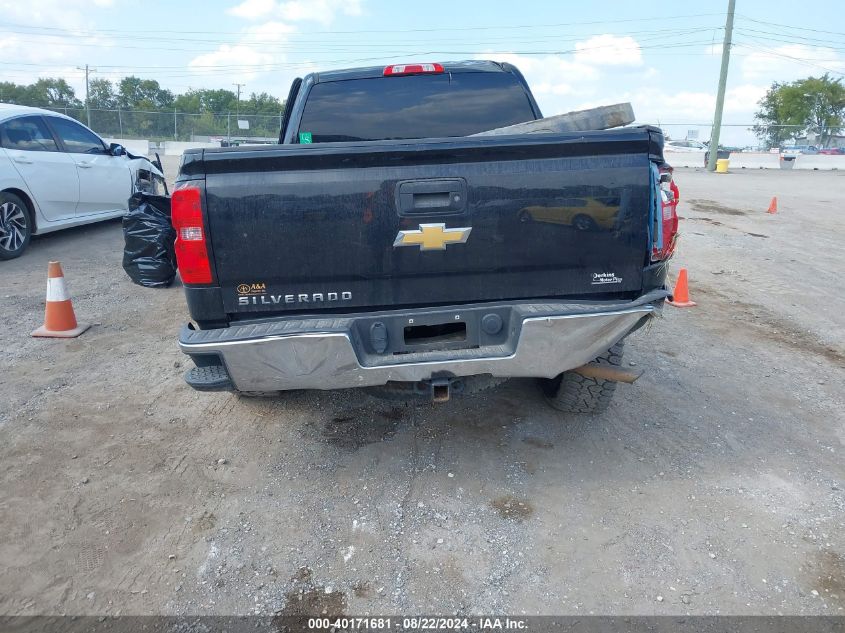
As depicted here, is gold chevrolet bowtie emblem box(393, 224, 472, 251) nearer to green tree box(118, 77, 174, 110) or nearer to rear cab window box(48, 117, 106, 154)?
rear cab window box(48, 117, 106, 154)

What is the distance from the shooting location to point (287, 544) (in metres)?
2.90

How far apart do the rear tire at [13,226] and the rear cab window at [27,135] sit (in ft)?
2.12

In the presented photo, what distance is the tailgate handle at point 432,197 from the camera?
9.43 ft

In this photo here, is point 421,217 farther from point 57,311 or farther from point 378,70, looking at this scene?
point 57,311

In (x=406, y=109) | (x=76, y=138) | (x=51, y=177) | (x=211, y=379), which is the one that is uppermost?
(x=406, y=109)

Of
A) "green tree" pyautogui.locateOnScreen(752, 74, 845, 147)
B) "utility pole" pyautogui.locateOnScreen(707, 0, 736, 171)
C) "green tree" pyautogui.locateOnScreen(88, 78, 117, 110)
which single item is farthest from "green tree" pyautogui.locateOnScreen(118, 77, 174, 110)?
"green tree" pyautogui.locateOnScreen(752, 74, 845, 147)

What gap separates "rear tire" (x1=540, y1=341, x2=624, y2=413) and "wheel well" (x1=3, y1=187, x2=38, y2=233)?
7.02 m

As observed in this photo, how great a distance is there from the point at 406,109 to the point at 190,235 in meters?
2.16

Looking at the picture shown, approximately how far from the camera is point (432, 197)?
2.90 m

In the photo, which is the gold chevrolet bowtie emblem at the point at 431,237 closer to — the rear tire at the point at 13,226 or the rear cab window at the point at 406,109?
the rear cab window at the point at 406,109

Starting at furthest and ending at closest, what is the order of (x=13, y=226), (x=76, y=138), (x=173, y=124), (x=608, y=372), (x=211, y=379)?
1. (x=173, y=124)
2. (x=76, y=138)
3. (x=13, y=226)
4. (x=608, y=372)
5. (x=211, y=379)

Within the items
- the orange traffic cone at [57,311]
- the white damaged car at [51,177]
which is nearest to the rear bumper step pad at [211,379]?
the orange traffic cone at [57,311]

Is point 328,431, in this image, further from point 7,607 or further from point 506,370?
point 7,607

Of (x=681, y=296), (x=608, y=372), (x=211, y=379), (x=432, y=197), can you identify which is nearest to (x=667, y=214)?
(x=608, y=372)
